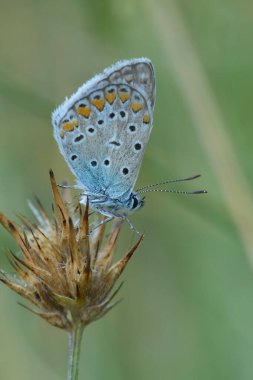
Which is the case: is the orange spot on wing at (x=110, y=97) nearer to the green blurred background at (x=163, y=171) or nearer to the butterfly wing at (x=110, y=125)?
the butterfly wing at (x=110, y=125)

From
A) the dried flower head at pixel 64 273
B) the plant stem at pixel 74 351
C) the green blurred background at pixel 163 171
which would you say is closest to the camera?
the plant stem at pixel 74 351

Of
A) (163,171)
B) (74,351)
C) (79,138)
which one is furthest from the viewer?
(163,171)

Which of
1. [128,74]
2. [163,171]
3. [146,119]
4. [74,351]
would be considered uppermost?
[128,74]

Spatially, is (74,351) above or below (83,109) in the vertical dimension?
below

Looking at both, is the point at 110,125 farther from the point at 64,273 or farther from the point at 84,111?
the point at 64,273

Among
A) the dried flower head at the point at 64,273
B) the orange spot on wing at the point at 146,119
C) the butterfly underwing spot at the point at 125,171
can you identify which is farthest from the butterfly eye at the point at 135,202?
the dried flower head at the point at 64,273

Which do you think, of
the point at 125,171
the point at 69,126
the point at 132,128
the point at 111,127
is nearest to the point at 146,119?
the point at 132,128
